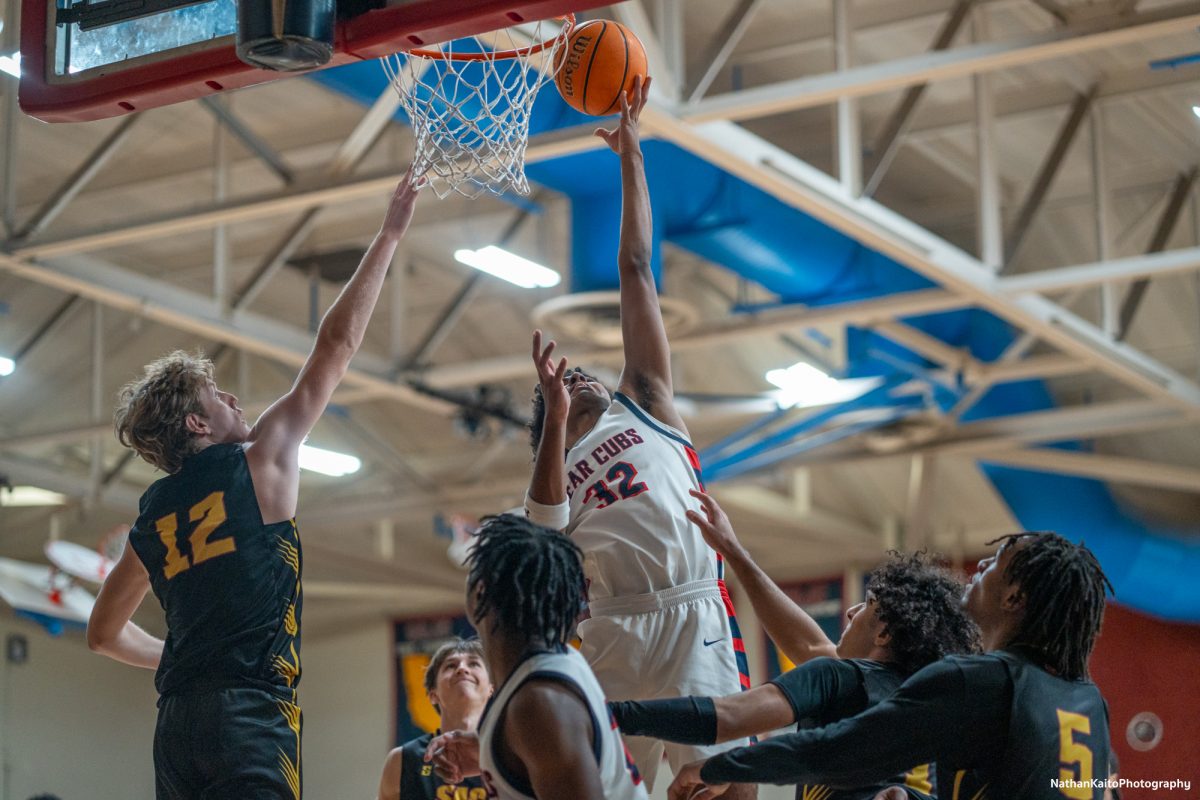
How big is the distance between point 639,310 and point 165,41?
1.73m

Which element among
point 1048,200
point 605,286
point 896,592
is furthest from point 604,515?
point 1048,200

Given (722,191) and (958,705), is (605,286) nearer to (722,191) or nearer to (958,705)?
(722,191)

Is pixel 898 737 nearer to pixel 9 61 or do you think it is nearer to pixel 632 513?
pixel 632 513

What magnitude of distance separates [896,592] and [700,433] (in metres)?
15.3

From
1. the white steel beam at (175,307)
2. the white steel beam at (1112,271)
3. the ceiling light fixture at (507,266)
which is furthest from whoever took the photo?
the ceiling light fixture at (507,266)

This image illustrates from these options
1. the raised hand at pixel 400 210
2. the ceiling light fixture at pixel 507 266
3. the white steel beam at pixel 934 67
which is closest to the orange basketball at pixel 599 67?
the raised hand at pixel 400 210

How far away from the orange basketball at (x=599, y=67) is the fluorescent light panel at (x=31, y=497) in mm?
12341

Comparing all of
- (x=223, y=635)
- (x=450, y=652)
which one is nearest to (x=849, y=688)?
(x=223, y=635)

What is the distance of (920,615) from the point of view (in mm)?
4504

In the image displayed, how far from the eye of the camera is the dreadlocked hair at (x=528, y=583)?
140 inches

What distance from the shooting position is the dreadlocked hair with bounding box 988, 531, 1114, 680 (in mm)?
4090

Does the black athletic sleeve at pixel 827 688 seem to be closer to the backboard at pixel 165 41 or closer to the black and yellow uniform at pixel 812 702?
the black and yellow uniform at pixel 812 702

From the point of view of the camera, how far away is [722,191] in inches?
458

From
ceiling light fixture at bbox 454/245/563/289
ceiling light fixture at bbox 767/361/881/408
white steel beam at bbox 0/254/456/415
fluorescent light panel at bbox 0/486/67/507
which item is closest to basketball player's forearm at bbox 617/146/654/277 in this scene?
ceiling light fixture at bbox 454/245/563/289
